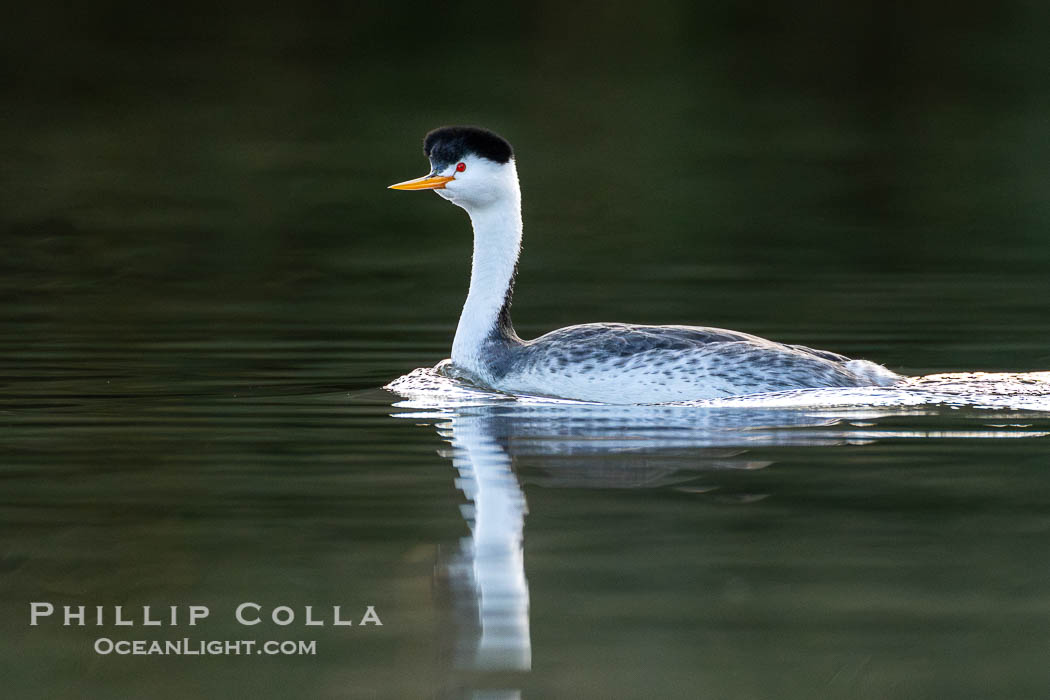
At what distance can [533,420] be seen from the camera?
11.7 metres

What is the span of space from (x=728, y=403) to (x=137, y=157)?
68.5 ft

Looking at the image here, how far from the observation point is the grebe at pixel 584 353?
39.7ft

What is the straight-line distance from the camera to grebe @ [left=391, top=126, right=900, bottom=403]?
1209 centimetres

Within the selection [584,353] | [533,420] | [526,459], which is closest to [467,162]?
[584,353]

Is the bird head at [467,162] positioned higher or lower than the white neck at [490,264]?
higher

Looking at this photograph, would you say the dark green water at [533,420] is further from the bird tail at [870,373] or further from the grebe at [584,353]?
the bird tail at [870,373]

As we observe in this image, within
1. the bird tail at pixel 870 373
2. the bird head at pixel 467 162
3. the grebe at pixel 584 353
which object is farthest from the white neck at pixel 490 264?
the bird tail at pixel 870 373

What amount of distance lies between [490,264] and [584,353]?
159 cm

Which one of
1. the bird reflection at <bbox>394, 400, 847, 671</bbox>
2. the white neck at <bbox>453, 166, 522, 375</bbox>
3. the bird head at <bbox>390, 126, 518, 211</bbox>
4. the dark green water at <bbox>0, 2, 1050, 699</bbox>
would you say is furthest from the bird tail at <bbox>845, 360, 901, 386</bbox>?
the bird head at <bbox>390, 126, 518, 211</bbox>

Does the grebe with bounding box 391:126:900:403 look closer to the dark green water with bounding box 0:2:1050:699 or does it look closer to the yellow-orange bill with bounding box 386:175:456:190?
the yellow-orange bill with bounding box 386:175:456:190

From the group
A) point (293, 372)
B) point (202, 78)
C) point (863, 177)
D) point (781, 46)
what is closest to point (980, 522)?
point (293, 372)

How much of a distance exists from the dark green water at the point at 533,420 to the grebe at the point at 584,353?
471 millimetres

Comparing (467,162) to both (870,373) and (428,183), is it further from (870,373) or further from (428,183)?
(870,373)

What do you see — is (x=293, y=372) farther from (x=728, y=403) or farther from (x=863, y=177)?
(x=863, y=177)
